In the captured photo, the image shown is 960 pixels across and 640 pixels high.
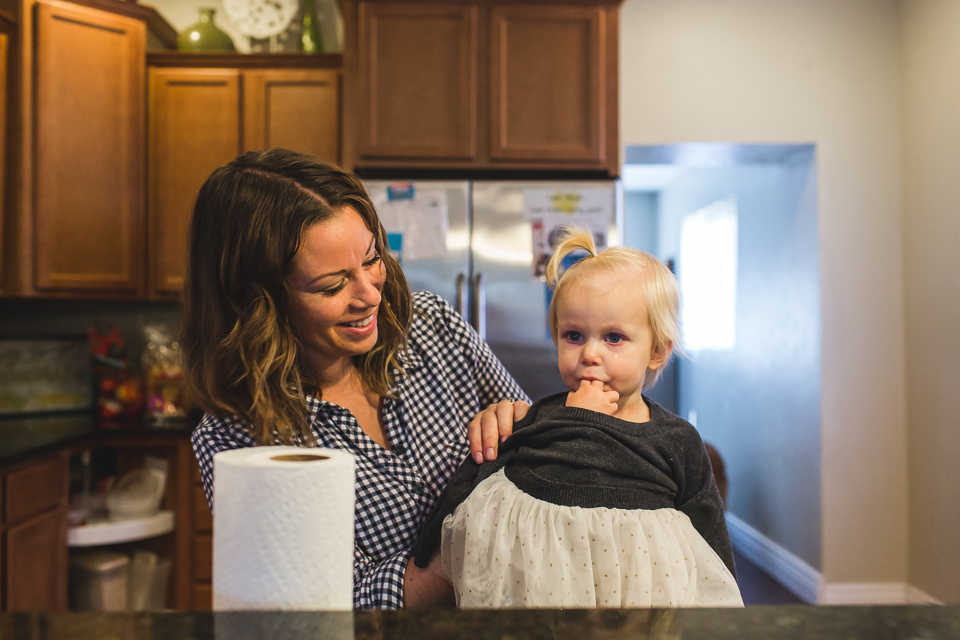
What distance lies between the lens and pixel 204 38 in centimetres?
311

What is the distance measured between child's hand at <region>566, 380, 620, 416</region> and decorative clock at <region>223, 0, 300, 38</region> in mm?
2893

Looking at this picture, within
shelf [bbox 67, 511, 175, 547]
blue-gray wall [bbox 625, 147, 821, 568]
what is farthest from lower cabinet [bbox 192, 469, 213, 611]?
blue-gray wall [bbox 625, 147, 821, 568]

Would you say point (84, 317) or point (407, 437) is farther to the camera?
point (84, 317)

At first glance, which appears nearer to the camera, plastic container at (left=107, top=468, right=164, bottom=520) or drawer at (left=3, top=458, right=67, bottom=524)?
drawer at (left=3, top=458, right=67, bottom=524)

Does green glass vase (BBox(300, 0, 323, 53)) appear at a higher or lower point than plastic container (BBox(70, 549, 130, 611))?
higher

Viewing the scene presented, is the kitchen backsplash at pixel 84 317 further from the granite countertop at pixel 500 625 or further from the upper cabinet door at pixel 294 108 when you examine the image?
the granite countertop at pixel 500 625

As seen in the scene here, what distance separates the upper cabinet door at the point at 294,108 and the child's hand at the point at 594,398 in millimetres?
2266

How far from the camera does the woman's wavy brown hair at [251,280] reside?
1.05m

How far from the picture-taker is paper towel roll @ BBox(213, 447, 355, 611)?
429 mm

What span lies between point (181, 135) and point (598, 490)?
281 centimetres

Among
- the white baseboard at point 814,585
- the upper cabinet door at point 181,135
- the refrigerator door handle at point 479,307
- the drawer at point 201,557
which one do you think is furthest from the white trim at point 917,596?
the upper cabinet door at point 181,135

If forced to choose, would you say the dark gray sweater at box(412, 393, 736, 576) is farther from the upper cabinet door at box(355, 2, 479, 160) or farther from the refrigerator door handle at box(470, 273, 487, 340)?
the upper cabinet door at box(355, 2, 479, 160)

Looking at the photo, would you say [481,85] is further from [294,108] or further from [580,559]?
[580,559]

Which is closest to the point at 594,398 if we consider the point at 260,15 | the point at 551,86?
the point at 551,86
